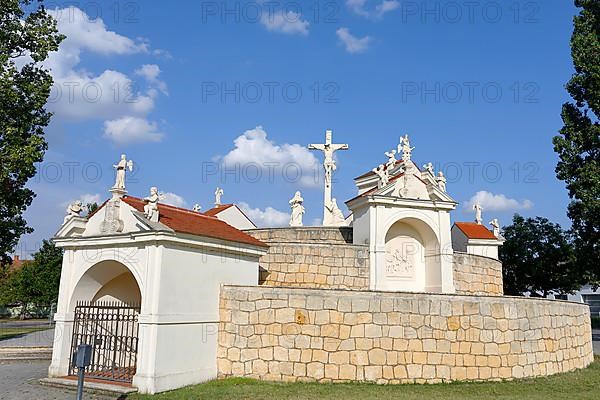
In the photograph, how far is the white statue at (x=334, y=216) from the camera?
76.5ft

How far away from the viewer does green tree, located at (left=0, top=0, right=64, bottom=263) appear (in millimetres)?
18047

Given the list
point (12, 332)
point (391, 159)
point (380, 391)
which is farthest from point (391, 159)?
point (12, 332)

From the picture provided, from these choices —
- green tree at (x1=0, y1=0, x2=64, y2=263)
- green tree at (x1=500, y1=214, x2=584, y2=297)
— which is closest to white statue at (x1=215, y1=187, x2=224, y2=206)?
Result: green tree at (x1=0, y1=0, x2=64, y2=263)

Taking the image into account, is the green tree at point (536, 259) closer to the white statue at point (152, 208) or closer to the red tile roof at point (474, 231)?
the red tile roof at point (474, 231)

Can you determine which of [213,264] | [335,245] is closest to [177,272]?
[213,264]

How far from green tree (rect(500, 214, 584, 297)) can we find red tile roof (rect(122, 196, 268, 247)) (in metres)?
32.6

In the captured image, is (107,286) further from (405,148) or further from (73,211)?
(405,148)

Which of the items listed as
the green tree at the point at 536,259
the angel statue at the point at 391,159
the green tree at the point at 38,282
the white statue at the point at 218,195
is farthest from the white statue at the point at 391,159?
the green tree at the point at 38,282

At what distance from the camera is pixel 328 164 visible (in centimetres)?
2389

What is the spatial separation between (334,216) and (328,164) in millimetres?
2461

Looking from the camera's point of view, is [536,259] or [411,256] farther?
[536,259]

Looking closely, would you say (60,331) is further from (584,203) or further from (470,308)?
(584,203)

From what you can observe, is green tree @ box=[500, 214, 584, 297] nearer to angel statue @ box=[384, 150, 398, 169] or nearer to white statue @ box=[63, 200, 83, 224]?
angel statue @ box=[384, 150, 398, 169]

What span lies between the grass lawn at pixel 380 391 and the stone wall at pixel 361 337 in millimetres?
386
